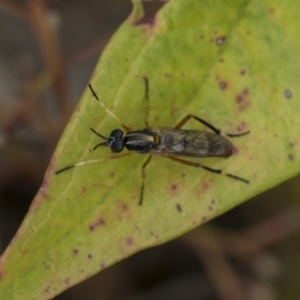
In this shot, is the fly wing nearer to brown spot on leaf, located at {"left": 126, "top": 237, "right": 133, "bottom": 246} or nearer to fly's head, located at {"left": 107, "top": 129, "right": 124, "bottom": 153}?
fly's head, located at {"left": 107, "top": 129, "right": 124, "bottom": 153}

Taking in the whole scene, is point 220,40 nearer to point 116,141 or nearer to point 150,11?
point 150,11

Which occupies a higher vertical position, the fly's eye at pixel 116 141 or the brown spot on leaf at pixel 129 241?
the fly's eye at pixel 116 141

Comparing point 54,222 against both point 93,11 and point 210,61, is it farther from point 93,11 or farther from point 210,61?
point 93,11

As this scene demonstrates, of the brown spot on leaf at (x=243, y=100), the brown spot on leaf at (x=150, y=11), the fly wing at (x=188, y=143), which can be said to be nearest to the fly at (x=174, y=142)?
the fly wing at (x=188, y=143)

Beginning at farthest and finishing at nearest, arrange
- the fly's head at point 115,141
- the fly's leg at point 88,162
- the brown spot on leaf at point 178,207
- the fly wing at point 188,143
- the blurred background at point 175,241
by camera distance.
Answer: the blurred background at point 175,241, the fly wing at point 188,143, the fly's head at point 115,141, the brown spot on leaf at point 178,207, the fly's leg at point 88,162

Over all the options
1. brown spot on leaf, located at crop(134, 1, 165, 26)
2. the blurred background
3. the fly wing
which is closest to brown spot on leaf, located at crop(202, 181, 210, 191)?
the fly wing

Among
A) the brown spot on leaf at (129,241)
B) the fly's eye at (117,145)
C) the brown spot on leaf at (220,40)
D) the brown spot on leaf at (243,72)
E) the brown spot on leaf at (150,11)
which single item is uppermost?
the brown spot on leaf at (150,11)

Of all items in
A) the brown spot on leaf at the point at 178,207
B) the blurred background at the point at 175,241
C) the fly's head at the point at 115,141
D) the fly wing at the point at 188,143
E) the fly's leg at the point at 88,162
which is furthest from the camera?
the blurred background at the point at 175,241

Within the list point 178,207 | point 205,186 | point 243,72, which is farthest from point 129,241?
point 243,72

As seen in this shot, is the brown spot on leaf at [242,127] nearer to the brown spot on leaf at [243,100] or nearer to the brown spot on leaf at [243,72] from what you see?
the brown spot on leaf at [243,100]

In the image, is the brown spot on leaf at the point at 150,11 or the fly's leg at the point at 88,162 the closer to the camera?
the fly's leg at the point at 88,162
